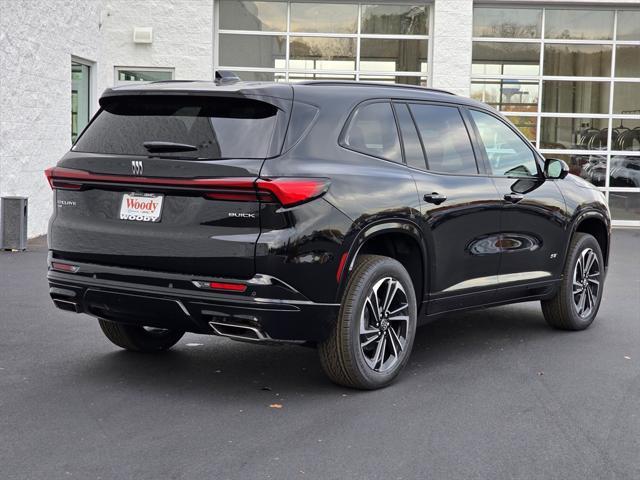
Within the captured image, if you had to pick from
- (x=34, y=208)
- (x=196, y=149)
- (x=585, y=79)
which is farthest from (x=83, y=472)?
(x=585, y=79)

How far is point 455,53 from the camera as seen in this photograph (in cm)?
1819

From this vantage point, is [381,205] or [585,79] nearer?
[381,205]

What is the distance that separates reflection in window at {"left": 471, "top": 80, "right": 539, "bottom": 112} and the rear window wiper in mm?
13681

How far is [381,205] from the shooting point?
5.76m

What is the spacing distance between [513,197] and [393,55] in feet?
39.2

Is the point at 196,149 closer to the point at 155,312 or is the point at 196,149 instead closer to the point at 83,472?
the point at 155,312

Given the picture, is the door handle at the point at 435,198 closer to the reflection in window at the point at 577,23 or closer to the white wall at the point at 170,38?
the white wall at the point at 170,38

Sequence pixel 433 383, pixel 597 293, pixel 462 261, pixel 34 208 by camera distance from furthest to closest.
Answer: pixel 34 208
pixel 597 293
pixel 462 261
pixel 433 383

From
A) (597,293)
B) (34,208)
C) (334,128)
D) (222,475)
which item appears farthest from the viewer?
(34,208)

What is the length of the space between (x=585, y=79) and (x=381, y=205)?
13909mm

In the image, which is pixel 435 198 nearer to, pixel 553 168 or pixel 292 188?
pixel 292 188

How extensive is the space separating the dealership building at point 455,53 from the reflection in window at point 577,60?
2 centimetres

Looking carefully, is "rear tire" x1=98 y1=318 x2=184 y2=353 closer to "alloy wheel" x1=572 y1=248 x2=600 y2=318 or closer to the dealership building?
"alloy wheel" x1=572 y1=248 x2=600 y2=318

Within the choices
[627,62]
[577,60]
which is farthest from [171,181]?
[627,62]
